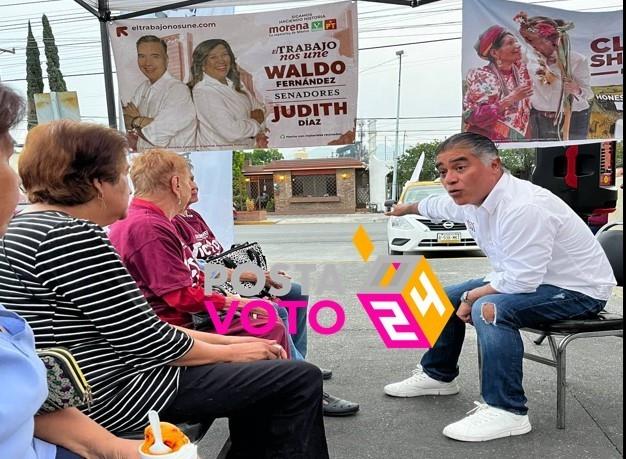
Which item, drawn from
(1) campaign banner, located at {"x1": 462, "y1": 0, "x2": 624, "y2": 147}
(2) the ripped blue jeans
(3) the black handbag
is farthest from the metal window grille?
(3) the black handbag

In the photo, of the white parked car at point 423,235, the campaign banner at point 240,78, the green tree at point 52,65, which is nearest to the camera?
the campaign banner at point 240,78

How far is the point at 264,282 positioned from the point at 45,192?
1.41 m

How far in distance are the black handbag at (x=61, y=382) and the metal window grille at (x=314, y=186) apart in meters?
29.1

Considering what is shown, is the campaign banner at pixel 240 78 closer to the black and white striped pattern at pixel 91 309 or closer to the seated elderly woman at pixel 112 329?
the seated elderly woman at pixel 112 329

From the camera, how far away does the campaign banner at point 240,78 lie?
114 inches

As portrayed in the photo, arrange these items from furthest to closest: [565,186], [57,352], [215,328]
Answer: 1. [565,186]
2. [215,328]
3. [57,352]

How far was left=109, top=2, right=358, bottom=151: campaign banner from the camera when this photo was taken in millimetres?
2900

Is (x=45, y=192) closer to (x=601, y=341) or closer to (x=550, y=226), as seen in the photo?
(x=550, y=226)

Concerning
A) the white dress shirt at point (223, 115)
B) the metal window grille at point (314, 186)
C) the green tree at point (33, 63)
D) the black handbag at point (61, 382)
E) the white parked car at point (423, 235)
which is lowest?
the metal window grille at point (314, 186)

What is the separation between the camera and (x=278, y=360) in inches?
62.4

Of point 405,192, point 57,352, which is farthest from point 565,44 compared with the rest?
point 405,192

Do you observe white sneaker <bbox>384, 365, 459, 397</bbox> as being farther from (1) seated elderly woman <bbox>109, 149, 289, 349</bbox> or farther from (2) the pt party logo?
(1) seated elderly woman <bbox>109, 149, 289, 349</bbox>

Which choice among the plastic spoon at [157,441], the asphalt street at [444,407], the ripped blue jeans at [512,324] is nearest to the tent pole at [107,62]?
the asphalt street at [444,407]

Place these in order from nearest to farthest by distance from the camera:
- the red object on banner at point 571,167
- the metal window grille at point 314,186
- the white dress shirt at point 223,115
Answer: the white dress shirt at point 223,115 → the red object on banner at point 571,167 → the metal window grille at point 314,186
